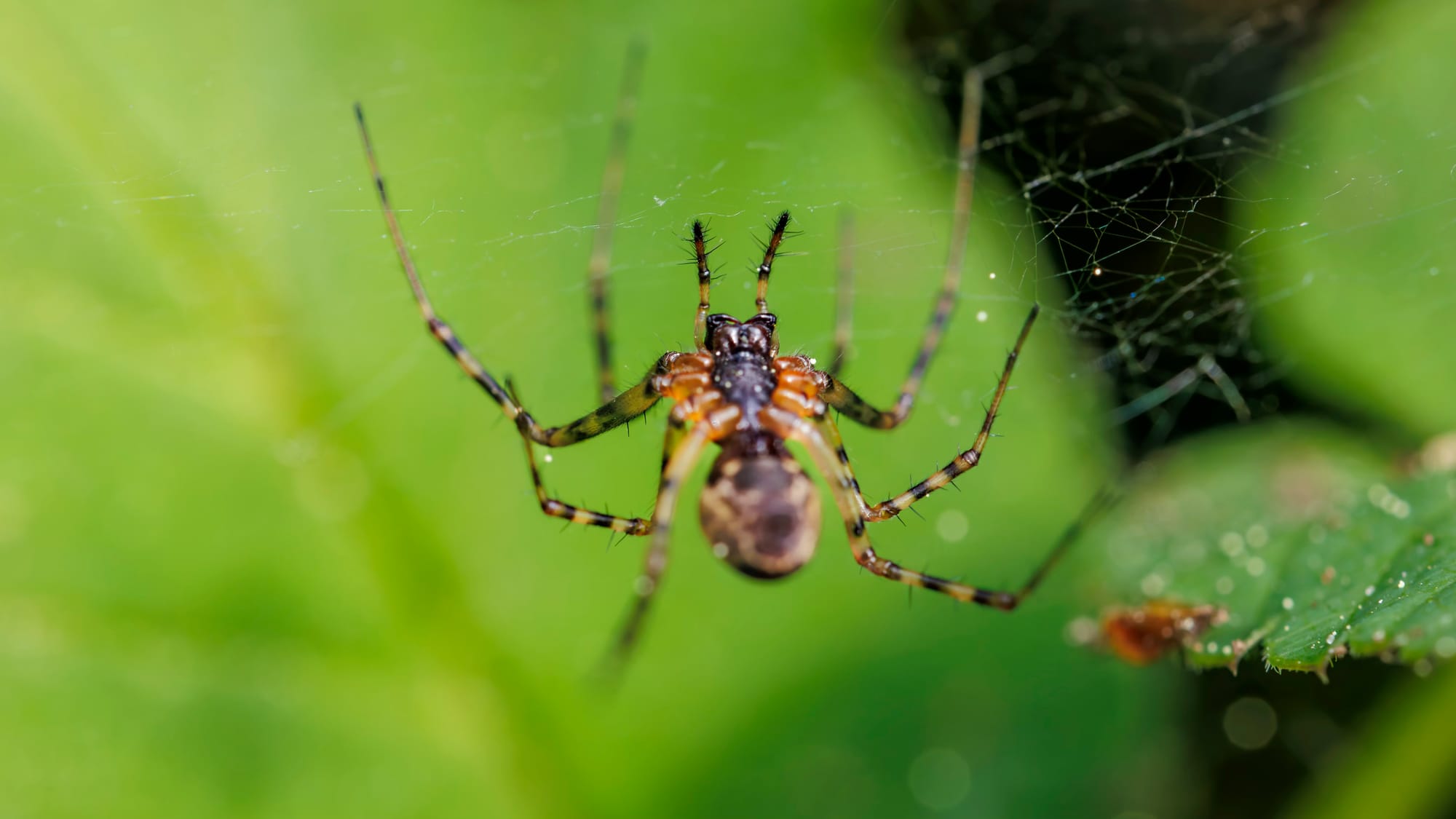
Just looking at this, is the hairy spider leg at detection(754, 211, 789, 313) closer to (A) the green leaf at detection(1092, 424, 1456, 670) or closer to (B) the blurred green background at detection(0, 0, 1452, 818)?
(B) the blurred green background at detection(0, 0, 1452, 818)

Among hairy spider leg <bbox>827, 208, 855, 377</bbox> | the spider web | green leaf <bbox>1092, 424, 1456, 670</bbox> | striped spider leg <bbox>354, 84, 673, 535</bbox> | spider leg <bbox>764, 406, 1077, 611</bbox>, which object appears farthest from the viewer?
hairy spider leg <bbox>827, 208, 855, 377</bbox>

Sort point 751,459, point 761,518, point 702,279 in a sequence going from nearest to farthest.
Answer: point 761,518, point 751,459, point 702,279

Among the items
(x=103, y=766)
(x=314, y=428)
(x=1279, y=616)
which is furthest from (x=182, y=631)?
(x=1279, y=616)

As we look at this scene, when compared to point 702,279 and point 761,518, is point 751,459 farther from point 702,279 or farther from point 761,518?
point 702,279

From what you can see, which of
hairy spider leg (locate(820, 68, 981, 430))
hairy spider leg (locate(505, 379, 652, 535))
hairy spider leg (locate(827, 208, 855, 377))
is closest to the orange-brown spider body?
hairy spider leg (locate(820, 68, 981, 430))

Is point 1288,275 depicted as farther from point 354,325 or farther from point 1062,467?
point 354,325

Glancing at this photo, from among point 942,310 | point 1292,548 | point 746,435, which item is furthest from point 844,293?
point 1292,548
